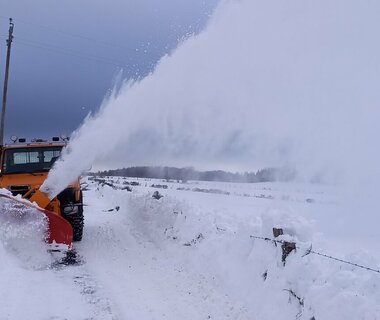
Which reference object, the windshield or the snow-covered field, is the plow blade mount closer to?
the snow-covered field

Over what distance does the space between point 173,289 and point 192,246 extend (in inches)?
85.7

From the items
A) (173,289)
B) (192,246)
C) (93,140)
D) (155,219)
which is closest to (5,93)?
(155,219)

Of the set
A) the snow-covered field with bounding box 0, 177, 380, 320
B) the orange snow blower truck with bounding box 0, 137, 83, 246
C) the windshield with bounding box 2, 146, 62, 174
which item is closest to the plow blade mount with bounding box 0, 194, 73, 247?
the orange snow blower truck with bounding box 0, 137, 83, 246

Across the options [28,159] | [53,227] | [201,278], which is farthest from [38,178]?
[201,278]

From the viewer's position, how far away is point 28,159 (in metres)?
10.8

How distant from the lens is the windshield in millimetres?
10695

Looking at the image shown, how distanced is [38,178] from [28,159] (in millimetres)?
954

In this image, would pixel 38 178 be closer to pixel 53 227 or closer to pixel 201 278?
pixel 53 227

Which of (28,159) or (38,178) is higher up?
(28,159)

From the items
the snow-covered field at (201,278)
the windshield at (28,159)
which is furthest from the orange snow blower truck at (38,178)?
the snow-covered field at (201,278)

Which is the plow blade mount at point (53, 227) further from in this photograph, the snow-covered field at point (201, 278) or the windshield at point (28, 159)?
the windshield at point (28, 159)

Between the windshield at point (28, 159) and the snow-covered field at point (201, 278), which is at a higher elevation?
the windshield at point (28, 159)

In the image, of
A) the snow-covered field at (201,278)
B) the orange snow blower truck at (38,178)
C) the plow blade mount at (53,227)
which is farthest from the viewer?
the orange snow blower truck at (38,178)

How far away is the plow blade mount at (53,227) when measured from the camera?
791 centimetres
